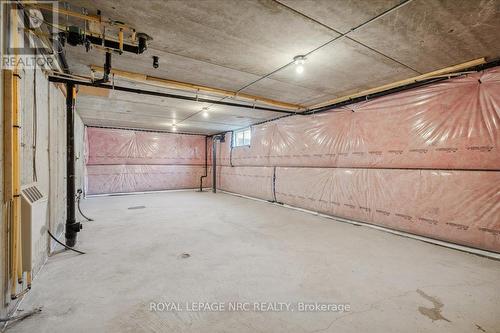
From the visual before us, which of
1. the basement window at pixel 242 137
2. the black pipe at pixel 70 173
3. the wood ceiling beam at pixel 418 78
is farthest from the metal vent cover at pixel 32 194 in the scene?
the basement window at pixel 242 137

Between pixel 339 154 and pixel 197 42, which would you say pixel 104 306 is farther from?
pixel 339 154

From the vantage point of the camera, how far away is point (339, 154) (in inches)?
179

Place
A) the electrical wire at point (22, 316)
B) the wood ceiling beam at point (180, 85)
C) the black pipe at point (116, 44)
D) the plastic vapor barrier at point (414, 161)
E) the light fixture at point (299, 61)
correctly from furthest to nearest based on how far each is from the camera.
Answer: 1. the wood ceiling beam at point (180, 85)
2. the plastic vapor barrier at point (414, 161)
3. the light fixture at point (299, 61)
4. the black pipe at point (116, 44)
5. the electrical wire at point (22, 316)

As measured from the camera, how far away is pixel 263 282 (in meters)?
2.06

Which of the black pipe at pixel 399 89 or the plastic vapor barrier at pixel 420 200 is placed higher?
the black pipe at pixel 399 89

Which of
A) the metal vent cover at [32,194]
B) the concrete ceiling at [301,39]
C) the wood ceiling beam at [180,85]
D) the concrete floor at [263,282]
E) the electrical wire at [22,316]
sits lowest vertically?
the concrete floor at [263,282]

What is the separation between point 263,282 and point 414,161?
10.00ft

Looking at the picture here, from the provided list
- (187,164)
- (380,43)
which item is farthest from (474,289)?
(187,164)

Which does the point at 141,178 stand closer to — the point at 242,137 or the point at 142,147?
the point at 142,147

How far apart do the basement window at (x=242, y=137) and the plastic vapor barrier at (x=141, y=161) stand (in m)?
2.26

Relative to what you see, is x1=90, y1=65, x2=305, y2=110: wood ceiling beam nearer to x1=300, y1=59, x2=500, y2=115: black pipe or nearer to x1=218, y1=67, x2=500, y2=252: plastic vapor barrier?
x1=300, y1=59, x2=500, y2=115: black pipe

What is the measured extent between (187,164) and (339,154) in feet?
22.8

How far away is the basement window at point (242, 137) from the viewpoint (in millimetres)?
7856

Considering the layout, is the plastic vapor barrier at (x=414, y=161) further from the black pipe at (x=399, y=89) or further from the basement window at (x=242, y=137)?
the basement window at (x=242, y=137)
